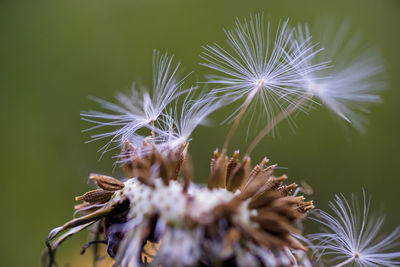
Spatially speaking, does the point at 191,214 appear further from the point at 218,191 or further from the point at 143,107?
the point at 143,107

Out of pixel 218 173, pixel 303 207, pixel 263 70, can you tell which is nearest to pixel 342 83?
pixel 263 70

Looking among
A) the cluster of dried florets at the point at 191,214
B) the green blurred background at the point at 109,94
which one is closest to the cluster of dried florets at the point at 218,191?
the cluster of dried florets at the point at 191,214

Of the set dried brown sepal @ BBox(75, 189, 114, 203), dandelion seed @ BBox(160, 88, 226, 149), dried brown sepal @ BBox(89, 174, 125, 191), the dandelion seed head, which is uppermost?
the dandelion seed head

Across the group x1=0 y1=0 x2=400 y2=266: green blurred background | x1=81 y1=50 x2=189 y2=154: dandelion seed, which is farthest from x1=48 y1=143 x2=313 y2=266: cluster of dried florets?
x1=0 y1=0 x2=400 y2=266: green blurred background

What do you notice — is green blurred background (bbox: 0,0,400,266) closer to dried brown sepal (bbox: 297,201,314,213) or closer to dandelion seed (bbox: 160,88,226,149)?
dandelion seed (bbox: 160,88,226,149)

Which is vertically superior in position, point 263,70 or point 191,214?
point 263,70

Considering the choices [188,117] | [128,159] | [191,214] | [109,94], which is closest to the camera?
[191,214]
